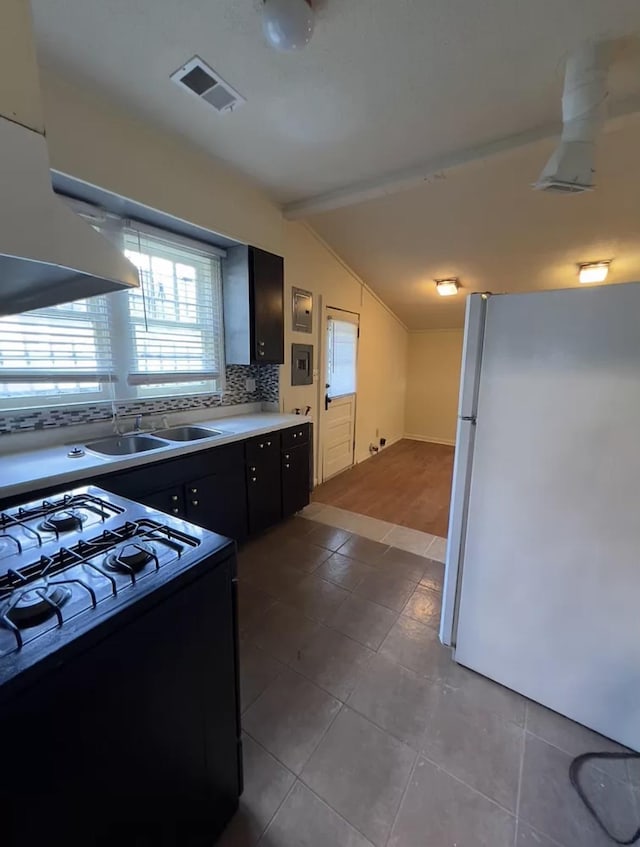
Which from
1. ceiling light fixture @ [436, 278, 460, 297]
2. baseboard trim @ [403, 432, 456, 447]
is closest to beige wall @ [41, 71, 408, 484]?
ceiling light fixture @ [436, 278, 460, 297]

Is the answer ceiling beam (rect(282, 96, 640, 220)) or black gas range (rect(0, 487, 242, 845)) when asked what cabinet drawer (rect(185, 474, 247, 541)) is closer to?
black gas range (rect(0, 487, 242, 845))

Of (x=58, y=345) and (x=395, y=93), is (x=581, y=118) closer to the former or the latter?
(x=395, y=93)

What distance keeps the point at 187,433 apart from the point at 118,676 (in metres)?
2.06

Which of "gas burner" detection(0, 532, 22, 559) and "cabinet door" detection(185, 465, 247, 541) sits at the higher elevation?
"gas burner" detection(0, 532, 22, 559)

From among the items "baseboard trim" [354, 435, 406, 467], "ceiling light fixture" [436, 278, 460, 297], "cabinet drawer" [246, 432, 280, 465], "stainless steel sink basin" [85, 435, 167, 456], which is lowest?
"baseboard trim" [354, 435, 406, 467]

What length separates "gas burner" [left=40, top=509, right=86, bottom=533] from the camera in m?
1.06

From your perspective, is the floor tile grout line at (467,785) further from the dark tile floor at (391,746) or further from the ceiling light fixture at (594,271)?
the ceiling light fixture at (594,271)

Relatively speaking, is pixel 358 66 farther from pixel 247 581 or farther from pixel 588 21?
pixel 247 581

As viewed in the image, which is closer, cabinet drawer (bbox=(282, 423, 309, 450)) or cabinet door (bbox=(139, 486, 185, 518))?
cabinet door (bbox=(139, 486, 185, 518))

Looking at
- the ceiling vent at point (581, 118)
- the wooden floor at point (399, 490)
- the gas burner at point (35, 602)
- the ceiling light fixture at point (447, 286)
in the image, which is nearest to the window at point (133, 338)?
the gas burner at point (35, 602)

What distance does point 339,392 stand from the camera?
4.27m

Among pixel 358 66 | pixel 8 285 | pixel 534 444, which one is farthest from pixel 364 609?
pixel 358 66

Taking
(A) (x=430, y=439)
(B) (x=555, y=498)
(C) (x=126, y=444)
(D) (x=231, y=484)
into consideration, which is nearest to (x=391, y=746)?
(B) (x=555, y=498)

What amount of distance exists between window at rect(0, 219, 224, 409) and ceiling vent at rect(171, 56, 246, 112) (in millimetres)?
883
